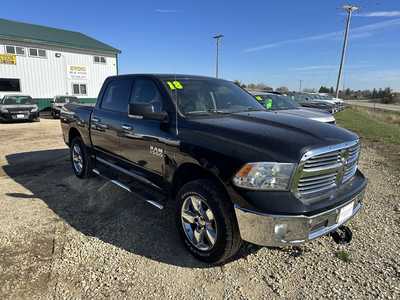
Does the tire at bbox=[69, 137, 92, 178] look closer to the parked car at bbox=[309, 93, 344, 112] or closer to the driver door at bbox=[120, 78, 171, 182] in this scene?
the driver door at bbox=[120, 78, 171, 182]

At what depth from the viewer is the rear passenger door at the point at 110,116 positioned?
428 cm

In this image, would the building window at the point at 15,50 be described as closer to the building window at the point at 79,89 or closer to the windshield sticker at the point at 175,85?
the building window at the point at 79,89

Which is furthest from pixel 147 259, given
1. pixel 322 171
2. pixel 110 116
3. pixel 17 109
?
pixel 17 109

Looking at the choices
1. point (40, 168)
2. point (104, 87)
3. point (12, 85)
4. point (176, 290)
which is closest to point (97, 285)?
point (176, 290)

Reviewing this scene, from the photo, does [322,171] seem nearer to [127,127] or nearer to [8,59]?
[127,127]

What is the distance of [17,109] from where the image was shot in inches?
623

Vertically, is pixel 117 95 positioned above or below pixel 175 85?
below

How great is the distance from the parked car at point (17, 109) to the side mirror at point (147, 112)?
15.5 m

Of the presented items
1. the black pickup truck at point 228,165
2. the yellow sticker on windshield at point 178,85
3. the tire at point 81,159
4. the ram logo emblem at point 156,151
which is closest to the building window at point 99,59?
the tire at point 81,159

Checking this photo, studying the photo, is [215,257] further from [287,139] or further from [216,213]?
[287,139]

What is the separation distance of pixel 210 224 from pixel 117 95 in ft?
8.73

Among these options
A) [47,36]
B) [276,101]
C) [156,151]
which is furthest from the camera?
[47,36]

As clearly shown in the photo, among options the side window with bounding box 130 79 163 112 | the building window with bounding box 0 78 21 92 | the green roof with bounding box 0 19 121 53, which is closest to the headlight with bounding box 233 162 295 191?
the side window with bounding box 130 79 163 112

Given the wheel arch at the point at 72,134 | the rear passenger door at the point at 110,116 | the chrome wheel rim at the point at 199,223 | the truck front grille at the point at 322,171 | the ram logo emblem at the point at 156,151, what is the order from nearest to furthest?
1. the truck front grille at the point at 322,171
2. the chrome wheel rim at the point at 199,223
3. the ram logo emblem at the point at 156,151
4. the rear passenger door at the point at 110,116
5. the wheel arch at the point at 72,134
